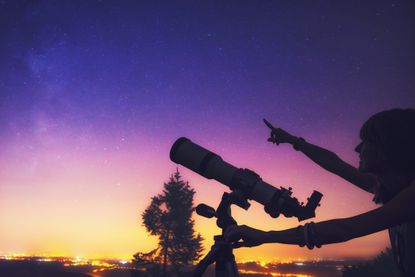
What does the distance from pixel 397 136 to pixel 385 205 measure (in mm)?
615

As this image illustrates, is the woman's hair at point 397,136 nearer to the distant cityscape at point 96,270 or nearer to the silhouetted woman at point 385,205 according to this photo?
the silhouetted woman at point 385,205

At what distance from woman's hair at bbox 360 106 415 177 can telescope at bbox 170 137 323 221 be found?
1.43 meters

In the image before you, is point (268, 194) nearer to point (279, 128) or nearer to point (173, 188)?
point (279, 128)

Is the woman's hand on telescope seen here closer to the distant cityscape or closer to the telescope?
the telescope

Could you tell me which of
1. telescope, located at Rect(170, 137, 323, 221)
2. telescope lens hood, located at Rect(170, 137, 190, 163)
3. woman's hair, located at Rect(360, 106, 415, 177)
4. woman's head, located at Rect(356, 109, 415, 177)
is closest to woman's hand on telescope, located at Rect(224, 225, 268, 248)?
woman's head, located at Rect(356, 109, 415, 177)

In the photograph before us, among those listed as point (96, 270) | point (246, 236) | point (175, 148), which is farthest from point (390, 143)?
point (96, 270)

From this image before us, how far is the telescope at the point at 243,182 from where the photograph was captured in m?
3.83

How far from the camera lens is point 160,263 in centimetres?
3534

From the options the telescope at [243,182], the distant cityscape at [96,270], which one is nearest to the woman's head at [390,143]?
the telescope at [243,182]

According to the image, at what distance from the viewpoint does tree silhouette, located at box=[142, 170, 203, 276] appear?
35188 mm

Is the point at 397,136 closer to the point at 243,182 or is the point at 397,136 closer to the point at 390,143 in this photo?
the point at 390,143

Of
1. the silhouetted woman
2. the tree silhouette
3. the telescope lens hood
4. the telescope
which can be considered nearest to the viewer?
the silhouetted woman

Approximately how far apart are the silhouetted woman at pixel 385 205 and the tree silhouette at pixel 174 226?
34.4m

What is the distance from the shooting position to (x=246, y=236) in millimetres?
2541
